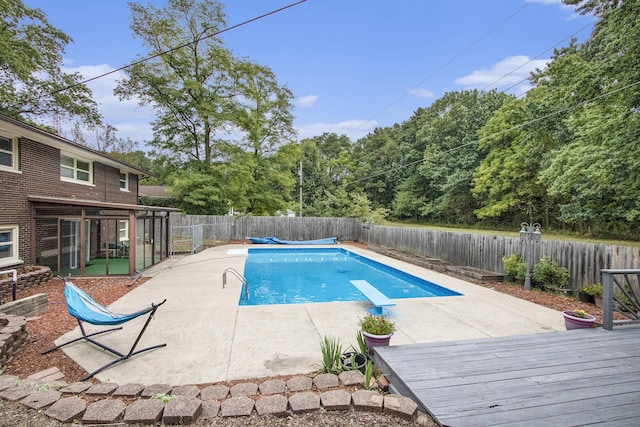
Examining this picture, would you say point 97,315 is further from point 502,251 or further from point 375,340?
point 502,251

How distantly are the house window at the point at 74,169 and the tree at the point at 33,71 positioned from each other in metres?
3.54

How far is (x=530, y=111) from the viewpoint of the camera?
756 inches

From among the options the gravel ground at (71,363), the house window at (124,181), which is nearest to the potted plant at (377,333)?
the gravel ground at (71,363)

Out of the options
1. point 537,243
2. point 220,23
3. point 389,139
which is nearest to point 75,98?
point 220,23

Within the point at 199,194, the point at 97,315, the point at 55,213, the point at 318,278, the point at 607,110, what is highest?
the point at 607,110

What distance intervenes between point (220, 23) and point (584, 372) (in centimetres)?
2202

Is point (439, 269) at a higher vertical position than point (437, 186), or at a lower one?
lower

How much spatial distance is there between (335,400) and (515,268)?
7.06 meters

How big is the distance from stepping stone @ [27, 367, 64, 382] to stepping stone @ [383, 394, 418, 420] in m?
3.34

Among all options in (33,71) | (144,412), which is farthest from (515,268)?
(33,71)

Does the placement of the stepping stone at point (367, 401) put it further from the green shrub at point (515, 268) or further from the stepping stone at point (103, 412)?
the green shrub at point (515, 268)

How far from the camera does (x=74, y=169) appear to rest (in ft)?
33.9

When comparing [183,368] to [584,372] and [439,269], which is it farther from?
[439,269]

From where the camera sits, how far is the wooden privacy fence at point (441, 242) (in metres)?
6.15
